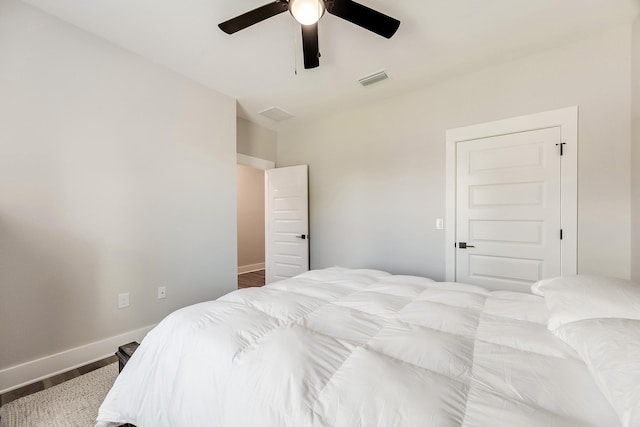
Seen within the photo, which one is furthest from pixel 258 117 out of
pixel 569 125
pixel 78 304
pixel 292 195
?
pixel 569 125

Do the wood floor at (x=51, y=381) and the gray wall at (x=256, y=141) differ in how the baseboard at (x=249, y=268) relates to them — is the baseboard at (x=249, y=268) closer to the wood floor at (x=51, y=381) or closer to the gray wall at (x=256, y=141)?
the gray wall at (x=256, y=141)

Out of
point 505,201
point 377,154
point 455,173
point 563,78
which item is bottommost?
point 505,201

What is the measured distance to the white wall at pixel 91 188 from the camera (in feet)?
5.97

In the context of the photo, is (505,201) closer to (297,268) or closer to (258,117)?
(297,268)

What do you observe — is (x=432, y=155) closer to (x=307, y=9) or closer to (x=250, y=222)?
(x=307, y=9)

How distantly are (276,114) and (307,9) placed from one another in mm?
2235

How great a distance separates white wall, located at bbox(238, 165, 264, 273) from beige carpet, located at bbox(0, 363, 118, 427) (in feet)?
12.6

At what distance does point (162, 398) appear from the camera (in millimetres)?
1071

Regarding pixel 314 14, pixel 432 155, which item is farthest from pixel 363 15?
pixel 432 155

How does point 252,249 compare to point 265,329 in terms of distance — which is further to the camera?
point 252,249

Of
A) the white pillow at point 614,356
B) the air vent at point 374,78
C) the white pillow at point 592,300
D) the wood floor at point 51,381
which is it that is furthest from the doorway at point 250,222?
the white pillow at point 614,356

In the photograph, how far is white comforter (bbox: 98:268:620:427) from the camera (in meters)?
0.66

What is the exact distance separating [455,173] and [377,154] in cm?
95

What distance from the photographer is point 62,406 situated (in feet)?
5.24
